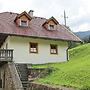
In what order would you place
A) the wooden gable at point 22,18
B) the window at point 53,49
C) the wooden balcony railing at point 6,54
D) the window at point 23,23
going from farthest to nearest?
the window at point 53,49, the window at point 23,23, the wooden gable at point 22,18, the wooden balcony railing at point 6,54

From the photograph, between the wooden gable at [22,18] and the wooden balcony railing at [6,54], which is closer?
the wooden balcony railing at [6,54]

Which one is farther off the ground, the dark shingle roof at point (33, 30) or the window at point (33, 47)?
the dark shingle roof at point (33, 30)

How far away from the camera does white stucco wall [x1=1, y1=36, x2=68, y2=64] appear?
28.8 m

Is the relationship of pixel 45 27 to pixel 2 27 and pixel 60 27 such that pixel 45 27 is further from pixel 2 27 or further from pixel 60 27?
pixel 2 27

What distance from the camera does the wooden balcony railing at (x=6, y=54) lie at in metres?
25.7

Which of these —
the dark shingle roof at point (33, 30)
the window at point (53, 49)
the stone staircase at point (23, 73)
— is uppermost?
the dark shingle roof at point (33, 30)

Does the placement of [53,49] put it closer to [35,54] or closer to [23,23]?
[35,54]

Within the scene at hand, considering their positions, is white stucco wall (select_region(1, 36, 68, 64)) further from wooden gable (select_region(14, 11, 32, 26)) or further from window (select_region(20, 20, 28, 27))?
wooden gable (select_region(14, 11, 32, 26))

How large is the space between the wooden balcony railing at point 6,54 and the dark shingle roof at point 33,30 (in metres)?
2.51

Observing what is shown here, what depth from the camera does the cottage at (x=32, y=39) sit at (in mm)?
28766

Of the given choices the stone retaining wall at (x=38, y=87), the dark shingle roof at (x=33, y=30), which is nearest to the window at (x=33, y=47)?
the dark shingle roof at (x=33, y=30)

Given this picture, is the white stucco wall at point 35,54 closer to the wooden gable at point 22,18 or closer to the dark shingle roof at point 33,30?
the dark shingle roof at point 33,30

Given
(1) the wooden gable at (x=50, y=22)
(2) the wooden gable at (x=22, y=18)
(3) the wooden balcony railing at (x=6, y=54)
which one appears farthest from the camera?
(1) the wooden gable at (x=50, y=22)

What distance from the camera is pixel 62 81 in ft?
62.5
